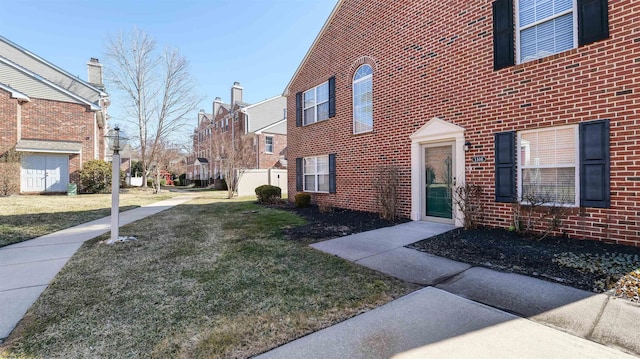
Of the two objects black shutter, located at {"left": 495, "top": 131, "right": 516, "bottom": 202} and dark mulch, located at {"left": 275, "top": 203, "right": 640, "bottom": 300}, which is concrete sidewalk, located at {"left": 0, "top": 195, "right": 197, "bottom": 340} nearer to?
dark mulch, located at {"left": 275, "top": 203, "right": 640, "bottom": 300}

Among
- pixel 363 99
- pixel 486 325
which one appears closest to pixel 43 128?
pixel 363 99

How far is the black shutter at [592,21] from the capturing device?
4.79 m

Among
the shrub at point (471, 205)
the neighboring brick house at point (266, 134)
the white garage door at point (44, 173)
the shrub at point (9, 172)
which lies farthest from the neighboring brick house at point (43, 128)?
the shrub at point (471, 205)

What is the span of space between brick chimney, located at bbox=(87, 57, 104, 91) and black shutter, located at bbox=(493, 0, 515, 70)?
2999cm

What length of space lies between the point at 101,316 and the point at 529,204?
7120 millimetres

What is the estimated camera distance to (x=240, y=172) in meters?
19.8

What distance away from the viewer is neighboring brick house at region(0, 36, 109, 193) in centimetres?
1662

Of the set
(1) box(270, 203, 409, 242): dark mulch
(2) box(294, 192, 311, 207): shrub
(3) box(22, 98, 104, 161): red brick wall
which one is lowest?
(1) box(270, 203, 409, 242): dark mulch

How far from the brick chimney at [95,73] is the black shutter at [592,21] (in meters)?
31.4

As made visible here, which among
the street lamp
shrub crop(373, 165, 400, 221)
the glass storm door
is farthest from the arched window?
the street lamp

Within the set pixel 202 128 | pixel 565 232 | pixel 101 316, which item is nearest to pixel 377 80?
pixel 565 232

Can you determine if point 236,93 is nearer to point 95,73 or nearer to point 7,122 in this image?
point 95,73

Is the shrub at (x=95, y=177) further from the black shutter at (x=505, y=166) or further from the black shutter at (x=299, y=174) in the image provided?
the black shutter at (x=505, y=166)

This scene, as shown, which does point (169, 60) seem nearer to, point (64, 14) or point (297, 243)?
point (64, 14)
